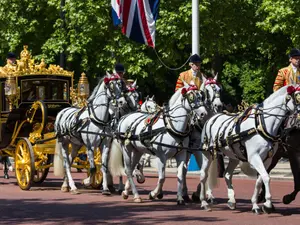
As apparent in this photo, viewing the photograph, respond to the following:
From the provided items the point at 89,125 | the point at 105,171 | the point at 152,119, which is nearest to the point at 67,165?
the point at 89,125

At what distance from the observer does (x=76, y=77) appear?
1647 inches

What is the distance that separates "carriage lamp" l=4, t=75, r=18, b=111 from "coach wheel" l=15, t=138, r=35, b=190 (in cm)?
98

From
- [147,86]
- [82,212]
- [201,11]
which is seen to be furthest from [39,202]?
[147,86]

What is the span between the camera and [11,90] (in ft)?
64.6

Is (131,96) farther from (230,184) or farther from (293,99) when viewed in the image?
(293,99)

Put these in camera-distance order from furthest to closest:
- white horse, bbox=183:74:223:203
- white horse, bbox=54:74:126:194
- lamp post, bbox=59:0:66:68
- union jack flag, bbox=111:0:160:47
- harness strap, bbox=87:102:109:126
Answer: lamp post, bbox=59:0:66:68 → union jack flag, bbox=111:0:160:47 → harness strap, bbox=87:102:109:126 → white horse, bbox=54:74:126:194 → white horse, bbox=183:74:223:203

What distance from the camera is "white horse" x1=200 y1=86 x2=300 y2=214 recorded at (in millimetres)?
13555

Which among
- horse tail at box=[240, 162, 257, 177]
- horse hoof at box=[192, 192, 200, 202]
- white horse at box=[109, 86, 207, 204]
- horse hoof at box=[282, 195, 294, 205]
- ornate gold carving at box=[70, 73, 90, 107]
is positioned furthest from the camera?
ornate gold carving at box=[70, 73, 90, 107]

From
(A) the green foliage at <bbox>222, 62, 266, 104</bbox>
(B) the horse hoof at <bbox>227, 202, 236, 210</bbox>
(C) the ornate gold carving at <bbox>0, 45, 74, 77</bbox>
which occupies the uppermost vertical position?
(A) the green foliage at <bbox>222, 62, 266, 104</bbox>

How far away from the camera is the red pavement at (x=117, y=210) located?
42.7ft

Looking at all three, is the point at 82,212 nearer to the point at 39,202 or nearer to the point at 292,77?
the point at 39,202

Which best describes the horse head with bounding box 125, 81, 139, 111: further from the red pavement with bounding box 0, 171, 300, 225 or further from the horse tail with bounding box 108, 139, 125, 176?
the red pavement with bounding box 0, 171, 300, 225

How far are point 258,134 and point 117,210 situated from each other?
108 inches

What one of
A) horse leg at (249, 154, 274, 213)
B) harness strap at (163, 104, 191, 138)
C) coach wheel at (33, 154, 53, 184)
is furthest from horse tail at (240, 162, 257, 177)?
coach wheel at (33, 154, 53, 184)
